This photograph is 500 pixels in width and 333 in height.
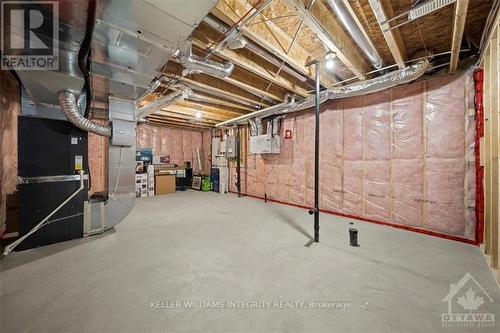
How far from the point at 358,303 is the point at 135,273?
1.98 metres

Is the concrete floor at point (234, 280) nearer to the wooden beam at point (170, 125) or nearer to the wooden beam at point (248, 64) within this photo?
the wooden beam at point (248, 64)

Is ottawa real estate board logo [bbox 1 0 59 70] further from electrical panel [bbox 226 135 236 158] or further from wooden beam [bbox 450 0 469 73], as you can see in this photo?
electrical panel [bbox 226 135 236 158]

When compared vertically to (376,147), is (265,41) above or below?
above

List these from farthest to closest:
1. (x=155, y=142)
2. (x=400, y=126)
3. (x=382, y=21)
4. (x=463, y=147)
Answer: (x=155, y=142) → (x=400, y=126) → (x=463, y=147) → (x=382, y=21)

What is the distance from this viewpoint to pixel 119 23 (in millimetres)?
1458

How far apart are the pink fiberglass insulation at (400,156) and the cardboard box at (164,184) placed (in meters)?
4.44

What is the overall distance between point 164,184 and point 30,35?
549 centimetres

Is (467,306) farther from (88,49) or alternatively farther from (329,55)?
(88,49)

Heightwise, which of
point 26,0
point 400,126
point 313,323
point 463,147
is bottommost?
point 313,323

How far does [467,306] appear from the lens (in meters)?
1.49

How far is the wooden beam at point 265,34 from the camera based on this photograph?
1743mm

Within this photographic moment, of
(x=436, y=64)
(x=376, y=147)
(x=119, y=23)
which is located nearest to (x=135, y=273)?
(x=119, y=23)

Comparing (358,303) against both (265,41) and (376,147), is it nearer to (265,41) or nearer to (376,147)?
(265,41)

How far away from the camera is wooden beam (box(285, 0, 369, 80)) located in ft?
5.55
